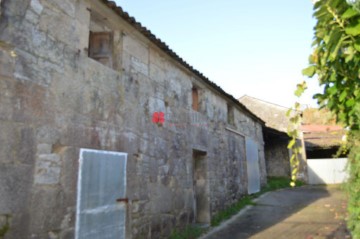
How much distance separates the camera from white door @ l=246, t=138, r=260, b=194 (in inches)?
447

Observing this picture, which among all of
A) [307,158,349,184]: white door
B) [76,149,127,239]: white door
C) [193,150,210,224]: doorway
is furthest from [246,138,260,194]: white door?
[76,149,127,239]: white door

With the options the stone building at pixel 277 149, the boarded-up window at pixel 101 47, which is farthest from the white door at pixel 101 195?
the stone building at pixel 277 149

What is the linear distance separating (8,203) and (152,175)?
2838 millimetres

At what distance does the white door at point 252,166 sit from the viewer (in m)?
11.4

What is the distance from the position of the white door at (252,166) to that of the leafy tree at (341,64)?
30.5 feet

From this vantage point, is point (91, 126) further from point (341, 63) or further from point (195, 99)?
point (195, 99)

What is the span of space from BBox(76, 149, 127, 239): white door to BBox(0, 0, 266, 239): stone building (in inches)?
0.6

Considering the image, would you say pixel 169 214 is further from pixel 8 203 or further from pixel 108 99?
pixel 8 203

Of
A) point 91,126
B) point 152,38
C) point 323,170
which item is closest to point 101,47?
point 152,38

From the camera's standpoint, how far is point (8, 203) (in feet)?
10.3

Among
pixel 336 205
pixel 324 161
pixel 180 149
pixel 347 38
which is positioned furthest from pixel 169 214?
pixel 324 161

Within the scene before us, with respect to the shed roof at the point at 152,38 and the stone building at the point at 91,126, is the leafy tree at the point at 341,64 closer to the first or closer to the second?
the stone building at the point at 91,126

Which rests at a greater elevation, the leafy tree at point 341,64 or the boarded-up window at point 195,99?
the boarded-up window at point 195,99

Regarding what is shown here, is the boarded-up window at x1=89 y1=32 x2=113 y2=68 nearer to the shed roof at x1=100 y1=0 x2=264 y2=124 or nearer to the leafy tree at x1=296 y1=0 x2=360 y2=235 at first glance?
the shed roof at x1=100 y1=0 x2=264 y2=124
